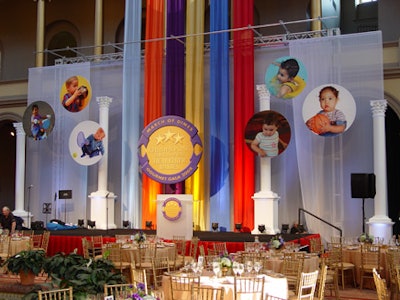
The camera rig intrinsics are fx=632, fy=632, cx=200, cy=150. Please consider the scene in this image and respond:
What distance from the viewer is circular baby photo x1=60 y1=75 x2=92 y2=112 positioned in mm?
19047

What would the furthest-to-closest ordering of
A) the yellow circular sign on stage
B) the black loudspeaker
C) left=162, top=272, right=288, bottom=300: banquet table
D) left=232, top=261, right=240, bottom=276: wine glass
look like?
the black loudspeaker < the yellow circular sign on stage < left=232, top=261, right=240, bottom=276: wine glass < left=162, top=272, right=288, bottom=300: banquet table

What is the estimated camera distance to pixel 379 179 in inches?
623

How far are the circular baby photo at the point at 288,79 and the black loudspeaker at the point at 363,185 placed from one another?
2697mm

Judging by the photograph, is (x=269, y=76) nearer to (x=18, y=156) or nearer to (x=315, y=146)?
(x=315, y=146)

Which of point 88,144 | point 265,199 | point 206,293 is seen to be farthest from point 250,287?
point 88,144

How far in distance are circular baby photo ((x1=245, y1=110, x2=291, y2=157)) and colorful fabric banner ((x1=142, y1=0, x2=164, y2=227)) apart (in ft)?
10.5

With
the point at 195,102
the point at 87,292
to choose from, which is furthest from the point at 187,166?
the point at 87,292

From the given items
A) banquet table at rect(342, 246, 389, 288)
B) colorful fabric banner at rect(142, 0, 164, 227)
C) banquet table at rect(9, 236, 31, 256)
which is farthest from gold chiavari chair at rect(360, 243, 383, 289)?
colorful fabric banner at rect(142, 0, 164, 227)

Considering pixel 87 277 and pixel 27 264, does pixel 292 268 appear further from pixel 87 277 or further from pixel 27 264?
pixel 27 264

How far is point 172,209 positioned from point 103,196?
4.35 meters

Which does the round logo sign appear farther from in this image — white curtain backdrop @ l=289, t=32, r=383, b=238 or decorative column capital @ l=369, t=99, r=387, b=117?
decorative column capital @ l=369, t=99, r=387, b=117

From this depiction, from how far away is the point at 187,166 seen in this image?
16.4 metres

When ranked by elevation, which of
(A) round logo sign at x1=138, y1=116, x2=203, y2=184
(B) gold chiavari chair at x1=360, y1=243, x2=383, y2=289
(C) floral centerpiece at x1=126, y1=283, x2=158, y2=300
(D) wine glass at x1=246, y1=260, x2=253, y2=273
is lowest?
(B) gold chiavari chair at x1=360, y1=243, x2=383, y2=289


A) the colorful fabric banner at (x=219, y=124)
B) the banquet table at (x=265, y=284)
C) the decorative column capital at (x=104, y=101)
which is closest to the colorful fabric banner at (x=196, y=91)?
the colorful fabric banner at (x=219, y=124)
